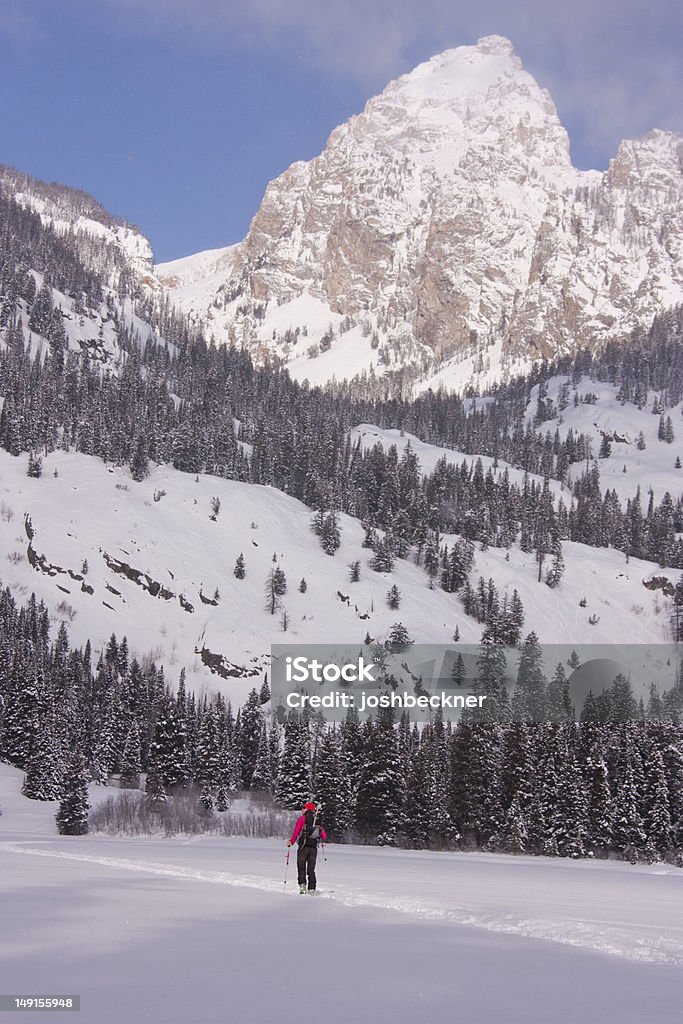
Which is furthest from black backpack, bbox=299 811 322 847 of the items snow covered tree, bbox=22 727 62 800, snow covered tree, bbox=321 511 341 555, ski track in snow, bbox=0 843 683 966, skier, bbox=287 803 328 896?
snow covered tree, bbox=321 511 341 555

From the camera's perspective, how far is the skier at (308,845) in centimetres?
1984

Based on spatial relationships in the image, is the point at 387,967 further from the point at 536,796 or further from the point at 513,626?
the point at 513,626

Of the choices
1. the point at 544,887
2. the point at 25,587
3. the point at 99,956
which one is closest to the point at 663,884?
the point at 544,887

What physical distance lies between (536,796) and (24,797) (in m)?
39.5

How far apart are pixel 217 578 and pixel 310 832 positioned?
108066 millimetres

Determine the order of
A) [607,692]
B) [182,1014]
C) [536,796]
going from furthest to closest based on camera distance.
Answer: [607,692] → [536,796] → [182,1014]

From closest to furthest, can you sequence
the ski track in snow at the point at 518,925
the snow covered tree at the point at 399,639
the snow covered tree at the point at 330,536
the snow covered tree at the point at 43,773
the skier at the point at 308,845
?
the ski track in snow at the point at 518,925 → the skier at the point at 308,845 → the snow covered tree at the point at 43,773 → the snow covered tree at the point at 399,639 → the snow covered tree at the point at 330,536

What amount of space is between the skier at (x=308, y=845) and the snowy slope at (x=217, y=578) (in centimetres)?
9111

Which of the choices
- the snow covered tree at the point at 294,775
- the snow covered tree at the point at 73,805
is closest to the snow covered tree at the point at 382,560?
the snow covered tree at the point at 294,775

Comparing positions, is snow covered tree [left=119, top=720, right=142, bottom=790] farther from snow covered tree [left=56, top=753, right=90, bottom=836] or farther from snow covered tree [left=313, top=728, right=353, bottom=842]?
snow covered tree [left=56, top=753, right=90, bottom=836]

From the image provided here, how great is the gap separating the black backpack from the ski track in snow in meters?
1.15

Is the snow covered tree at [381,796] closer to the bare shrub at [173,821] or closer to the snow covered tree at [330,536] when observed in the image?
the bare shrub at [173,821]

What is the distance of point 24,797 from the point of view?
6656cm

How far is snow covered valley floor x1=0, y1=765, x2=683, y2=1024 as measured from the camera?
7.85 metres
